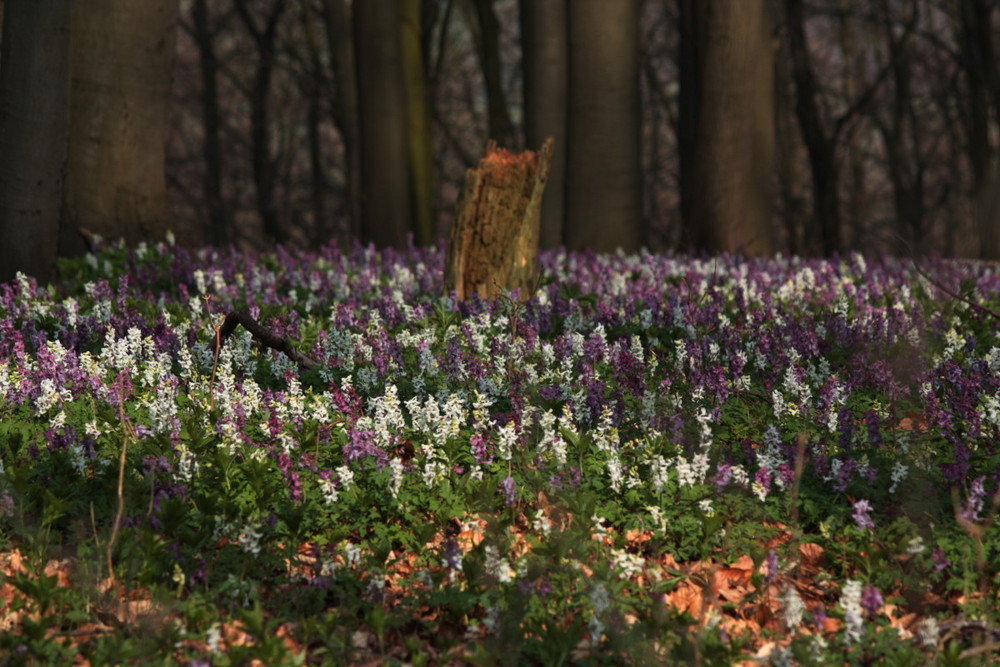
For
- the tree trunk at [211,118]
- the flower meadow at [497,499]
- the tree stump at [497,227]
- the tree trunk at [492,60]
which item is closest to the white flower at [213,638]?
the flower meadow at [497,499]

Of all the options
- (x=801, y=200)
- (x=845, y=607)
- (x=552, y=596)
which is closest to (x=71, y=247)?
(x=552, y=596)

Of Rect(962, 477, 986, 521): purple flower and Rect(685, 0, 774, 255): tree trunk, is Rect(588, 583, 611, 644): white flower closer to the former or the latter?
Rect(962, 477, 986, 521): purple flower

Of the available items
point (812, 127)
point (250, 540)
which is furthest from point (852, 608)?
point (812, 127)

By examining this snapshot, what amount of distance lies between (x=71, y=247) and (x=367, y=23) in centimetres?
640

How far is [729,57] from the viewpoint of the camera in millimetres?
12242

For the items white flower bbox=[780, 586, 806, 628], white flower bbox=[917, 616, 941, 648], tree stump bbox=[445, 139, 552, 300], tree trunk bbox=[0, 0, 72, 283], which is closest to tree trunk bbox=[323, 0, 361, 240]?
tree trunk bbox=[0, 0, 72, 283]

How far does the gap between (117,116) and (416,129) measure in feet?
19.3

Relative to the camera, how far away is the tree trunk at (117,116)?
10.6 metres

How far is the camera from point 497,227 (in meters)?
9.01

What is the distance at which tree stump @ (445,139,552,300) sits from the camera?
29.3 ft

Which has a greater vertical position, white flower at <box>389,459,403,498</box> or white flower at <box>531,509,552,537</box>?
white flower at <box>389,459,403,498</box>

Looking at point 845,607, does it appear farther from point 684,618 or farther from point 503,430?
point 503,430

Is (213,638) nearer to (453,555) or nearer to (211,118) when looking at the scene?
(453,555)

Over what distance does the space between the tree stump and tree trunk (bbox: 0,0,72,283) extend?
3485 mm
